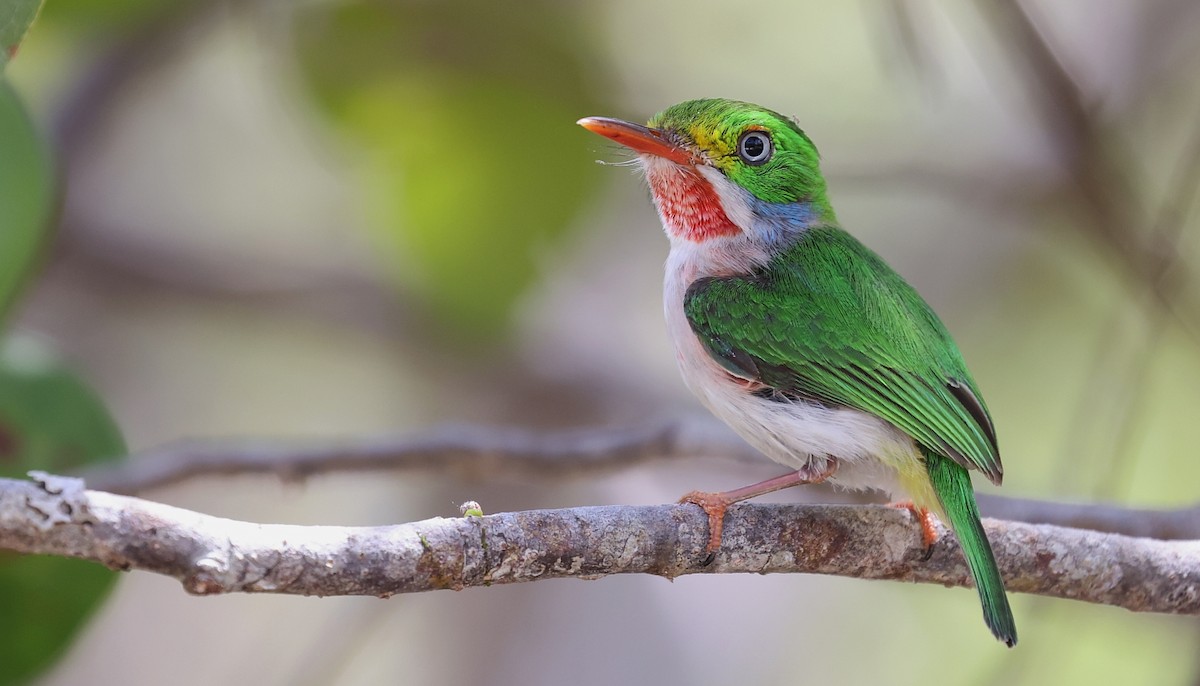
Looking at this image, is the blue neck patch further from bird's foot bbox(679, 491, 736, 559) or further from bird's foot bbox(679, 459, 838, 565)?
bird's foot bbox(679, 491, 736, 559)

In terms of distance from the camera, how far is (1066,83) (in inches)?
134

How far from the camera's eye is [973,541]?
2270 millimetres

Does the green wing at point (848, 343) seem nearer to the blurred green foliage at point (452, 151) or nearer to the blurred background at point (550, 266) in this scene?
the blurred background at point (550, 266)

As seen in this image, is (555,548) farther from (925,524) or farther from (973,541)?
(925,524)

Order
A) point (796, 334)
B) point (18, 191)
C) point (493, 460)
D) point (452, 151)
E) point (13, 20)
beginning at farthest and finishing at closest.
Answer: point (452, 151)
point (493, 460)
point (796, 334)
point (18, 191)
point (13, 20)

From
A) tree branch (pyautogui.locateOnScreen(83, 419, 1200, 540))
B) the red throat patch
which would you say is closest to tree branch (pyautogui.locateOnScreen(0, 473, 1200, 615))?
tree branch (pyautogui.locateOnScreen(83, 419, 1200, 540))

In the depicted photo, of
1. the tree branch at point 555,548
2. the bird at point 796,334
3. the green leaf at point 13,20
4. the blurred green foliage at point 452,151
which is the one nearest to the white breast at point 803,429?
the bird at point 796,334

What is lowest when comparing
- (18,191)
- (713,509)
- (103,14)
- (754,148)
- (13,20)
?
(713,509)

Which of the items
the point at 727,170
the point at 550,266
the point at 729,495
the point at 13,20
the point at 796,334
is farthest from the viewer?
the point at 550,266

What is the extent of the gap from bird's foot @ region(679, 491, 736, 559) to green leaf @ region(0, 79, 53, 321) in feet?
4.10

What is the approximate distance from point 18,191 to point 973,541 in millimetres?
1816

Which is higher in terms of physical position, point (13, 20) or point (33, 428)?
point (13, 20)

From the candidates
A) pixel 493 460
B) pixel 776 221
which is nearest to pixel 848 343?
pixel 776 221

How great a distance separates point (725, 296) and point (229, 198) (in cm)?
366
